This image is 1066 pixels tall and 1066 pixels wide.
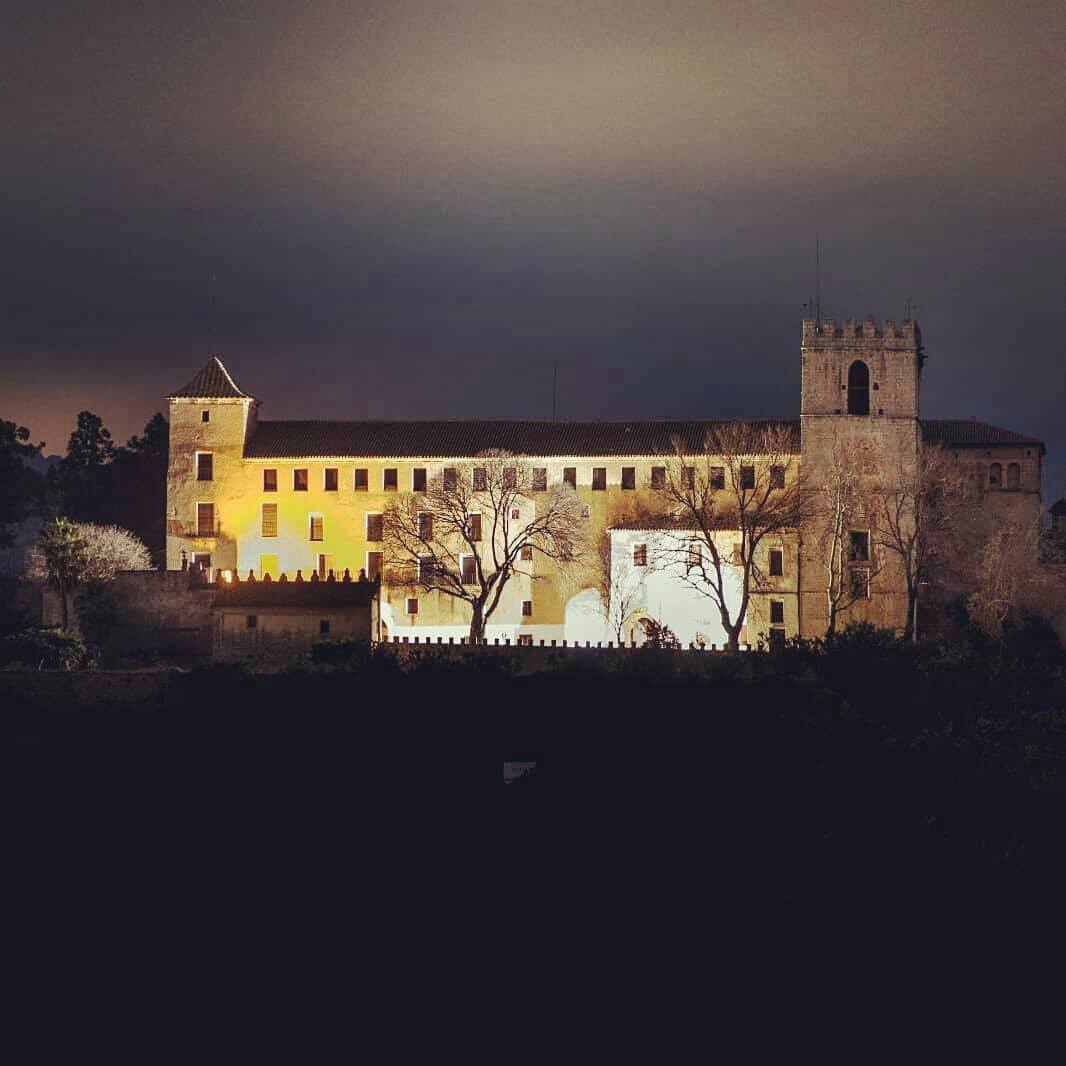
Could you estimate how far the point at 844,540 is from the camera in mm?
49031

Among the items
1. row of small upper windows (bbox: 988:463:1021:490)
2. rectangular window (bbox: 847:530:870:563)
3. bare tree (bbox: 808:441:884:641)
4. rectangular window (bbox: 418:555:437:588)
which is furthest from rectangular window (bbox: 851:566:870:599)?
rectangular window (bbox: 418:555:437:588)

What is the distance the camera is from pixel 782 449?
50.8 metres

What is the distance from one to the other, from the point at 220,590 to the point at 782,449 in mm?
15931

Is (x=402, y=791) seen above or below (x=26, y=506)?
below

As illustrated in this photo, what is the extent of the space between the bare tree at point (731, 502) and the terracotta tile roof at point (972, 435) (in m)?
7.39

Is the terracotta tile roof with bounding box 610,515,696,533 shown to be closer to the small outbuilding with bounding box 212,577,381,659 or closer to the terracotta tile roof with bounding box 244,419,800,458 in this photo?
the terracotta tile roof with bounding box 244,419,800,458

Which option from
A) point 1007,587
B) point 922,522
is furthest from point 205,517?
point 1007,587

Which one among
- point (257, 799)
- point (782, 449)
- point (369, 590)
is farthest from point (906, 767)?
point (782, 449)

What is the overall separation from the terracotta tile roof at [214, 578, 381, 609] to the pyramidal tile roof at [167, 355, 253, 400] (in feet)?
31.4

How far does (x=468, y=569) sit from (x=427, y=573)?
1424mm

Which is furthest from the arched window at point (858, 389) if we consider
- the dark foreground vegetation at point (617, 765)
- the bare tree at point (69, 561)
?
the bare tree at point (69, 561)

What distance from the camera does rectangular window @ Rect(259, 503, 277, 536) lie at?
2062 inches

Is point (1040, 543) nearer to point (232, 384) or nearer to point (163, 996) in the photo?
point (232, 384)

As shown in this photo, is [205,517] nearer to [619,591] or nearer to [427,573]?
[427,573]
